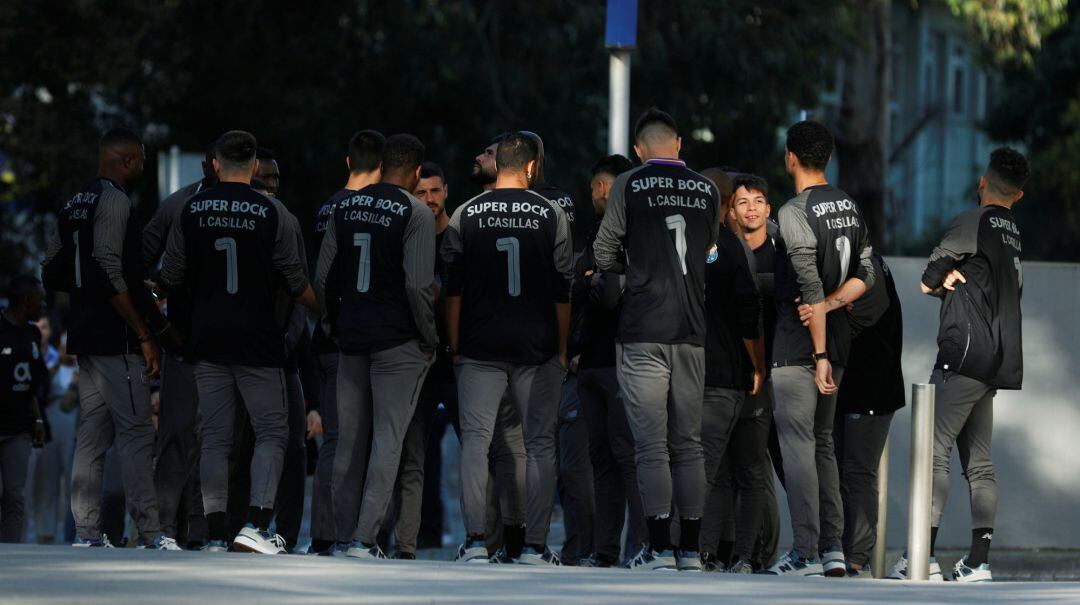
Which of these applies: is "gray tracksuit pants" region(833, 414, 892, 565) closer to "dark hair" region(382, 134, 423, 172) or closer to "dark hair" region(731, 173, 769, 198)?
"dark hair" region(731, 173, 769, 198)

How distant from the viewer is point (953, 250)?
9492 millimetres

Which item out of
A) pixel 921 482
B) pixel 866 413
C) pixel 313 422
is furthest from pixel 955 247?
pixel 313 422

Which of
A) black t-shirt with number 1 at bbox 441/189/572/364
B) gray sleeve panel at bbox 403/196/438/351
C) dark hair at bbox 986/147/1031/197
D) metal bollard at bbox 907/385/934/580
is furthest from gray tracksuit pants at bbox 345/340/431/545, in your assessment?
dark hair at bbox 986/147/1031/197

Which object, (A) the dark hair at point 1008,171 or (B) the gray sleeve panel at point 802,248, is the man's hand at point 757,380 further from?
(A) the dark hair at point 1008,171

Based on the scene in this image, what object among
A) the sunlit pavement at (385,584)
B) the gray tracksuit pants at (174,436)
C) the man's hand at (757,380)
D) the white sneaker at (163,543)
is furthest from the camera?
the gray tracksuit pants at (174,436)

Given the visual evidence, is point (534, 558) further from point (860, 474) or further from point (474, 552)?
point (860, 474)

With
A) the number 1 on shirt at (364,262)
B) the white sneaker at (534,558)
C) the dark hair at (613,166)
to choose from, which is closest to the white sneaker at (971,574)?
the white sneaker at (534,558)

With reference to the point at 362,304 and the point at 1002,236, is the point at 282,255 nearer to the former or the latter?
the point at 362,304

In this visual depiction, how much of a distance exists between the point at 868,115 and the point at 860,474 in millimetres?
17218

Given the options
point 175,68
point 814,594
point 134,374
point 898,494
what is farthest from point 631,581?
point 175,68

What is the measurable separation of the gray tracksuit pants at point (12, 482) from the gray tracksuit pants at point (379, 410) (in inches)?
141

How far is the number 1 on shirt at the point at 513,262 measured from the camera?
8.83m

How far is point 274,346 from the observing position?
905 centimetres

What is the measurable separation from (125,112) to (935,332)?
17.5 meters
